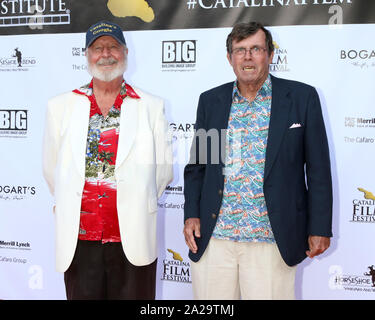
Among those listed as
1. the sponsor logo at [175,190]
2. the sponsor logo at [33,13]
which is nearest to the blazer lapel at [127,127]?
the sponsor logo at [175,190]

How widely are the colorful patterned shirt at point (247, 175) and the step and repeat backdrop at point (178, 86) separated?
1139 mm

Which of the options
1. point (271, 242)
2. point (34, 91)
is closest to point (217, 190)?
point (271, 242)

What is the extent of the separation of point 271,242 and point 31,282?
2405mm

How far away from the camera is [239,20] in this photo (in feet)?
9.71

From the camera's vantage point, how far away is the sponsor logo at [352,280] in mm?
2939

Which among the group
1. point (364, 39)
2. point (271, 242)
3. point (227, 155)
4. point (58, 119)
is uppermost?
point (364, 39)

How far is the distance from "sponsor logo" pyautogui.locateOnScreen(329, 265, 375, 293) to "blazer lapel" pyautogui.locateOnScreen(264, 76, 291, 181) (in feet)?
5.12

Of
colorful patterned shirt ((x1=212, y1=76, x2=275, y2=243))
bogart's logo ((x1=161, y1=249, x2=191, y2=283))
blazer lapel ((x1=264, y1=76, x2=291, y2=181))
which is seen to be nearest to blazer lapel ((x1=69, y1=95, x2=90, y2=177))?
colorful patterned shirt ((x1=212, y1=76, x2=275, y2=243))

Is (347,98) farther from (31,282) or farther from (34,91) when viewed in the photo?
(31,282)

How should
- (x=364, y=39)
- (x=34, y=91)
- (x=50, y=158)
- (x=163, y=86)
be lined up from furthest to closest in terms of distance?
(x=34, y=91) → (x=163, y=86) → (x=364, y=39) → (x=50, y=158)

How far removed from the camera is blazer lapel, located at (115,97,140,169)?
2029 millimetres

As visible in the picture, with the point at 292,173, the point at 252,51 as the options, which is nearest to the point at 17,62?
the point at 252,51

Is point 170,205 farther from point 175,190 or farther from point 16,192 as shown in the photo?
point 16,192

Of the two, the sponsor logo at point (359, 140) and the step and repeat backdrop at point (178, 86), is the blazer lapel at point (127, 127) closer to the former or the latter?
the step and repeat backdrop at point (178, 86)
